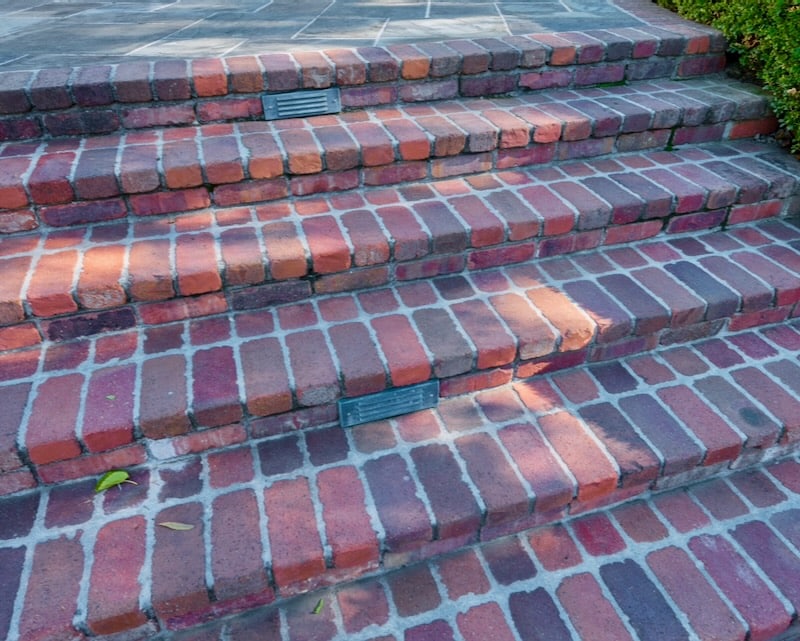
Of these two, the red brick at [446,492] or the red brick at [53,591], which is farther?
the red brick at [446,492]

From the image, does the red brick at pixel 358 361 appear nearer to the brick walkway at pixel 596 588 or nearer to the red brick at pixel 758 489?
the brick walkway at pixel 596 588

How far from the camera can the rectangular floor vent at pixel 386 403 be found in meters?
1.71

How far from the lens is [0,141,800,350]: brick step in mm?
1777

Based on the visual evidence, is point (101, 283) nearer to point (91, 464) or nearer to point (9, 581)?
point (91, 464)

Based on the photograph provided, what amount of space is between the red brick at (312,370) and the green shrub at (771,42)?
89.0 inches

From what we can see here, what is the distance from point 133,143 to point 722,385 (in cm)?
236

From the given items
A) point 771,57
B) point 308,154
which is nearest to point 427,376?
point 308,154

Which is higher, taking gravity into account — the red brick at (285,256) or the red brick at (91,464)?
the red brick at (285,256)

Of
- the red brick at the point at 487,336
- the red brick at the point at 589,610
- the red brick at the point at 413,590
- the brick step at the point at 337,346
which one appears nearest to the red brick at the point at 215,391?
the brick step at the point at 337,346

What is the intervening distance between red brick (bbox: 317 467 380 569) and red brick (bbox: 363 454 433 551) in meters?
0.04

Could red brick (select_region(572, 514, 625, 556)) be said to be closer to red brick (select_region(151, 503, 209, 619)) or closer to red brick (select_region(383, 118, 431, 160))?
red brick (select_region(151, 503, 209, 619))

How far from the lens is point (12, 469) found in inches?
59.1

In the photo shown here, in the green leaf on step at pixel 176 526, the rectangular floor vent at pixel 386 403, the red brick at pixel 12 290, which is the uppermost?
the red brick at pixel 12 290

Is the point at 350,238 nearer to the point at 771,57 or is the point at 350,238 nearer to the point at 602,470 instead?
the point at 602,470
